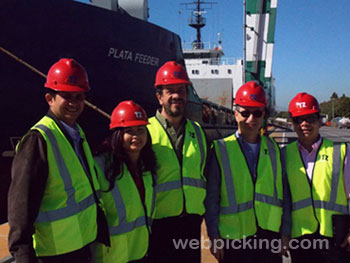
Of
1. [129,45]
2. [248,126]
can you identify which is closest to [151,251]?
[248,126]

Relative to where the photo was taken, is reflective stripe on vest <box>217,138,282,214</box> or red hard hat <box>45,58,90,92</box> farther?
reflective stripe on vest <box>217,138,282,214</box>

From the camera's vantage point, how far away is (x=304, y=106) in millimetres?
2479

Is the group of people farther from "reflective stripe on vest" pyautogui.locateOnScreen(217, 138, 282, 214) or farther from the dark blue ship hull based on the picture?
the dark blue ship hull

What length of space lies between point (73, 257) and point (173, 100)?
53.2 inches

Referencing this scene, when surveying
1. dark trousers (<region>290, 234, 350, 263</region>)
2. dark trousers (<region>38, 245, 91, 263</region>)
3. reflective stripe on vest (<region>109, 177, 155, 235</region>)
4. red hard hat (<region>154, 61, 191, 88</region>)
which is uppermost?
red hard hat (<region>154, 61, 191, 88</region>)

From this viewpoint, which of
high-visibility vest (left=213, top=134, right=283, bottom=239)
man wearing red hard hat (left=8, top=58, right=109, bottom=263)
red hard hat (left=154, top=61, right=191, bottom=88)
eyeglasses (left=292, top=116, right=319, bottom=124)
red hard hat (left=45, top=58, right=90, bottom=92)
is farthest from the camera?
red hard hat (left=154, top=61, right=191, bottom=88)

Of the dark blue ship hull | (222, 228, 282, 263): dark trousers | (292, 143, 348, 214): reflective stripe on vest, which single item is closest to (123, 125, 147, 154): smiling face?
(222, 228, 282, 263): dark trousers

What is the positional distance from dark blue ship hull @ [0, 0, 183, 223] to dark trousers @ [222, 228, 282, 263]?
12.3ft

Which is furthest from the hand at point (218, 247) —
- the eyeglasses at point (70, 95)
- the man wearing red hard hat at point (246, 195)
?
the eyeglasses at point (70, 95)

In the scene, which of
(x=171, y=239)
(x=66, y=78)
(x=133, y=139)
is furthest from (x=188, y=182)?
(x=66, y=78)

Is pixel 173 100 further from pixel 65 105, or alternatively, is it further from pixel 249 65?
pixel 249 65

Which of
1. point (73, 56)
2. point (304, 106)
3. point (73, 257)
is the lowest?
point (73, 257)

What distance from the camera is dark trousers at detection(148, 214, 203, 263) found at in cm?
250

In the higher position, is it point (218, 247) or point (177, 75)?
point (177, 75)
